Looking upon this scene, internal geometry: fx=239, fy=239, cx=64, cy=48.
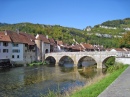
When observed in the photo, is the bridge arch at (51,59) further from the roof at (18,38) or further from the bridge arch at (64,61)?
the roof at (18,38)

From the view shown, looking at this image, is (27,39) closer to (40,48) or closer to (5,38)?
(40,48)

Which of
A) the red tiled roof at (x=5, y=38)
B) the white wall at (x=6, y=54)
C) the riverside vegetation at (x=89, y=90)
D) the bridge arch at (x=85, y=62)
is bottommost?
the riverside vegetation at (x=89, y=90)

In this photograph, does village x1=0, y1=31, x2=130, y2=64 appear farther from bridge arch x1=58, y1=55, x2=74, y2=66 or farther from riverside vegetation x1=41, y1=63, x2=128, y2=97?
riverside vegetation x1=41, y1=63, x2=128, y2=97

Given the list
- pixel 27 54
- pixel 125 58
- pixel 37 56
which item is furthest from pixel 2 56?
pixel 125 58

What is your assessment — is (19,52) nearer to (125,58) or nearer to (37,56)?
(37,56)

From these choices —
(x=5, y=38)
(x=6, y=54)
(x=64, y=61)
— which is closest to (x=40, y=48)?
(x=5, y=38)

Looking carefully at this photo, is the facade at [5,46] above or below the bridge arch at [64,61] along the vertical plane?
above

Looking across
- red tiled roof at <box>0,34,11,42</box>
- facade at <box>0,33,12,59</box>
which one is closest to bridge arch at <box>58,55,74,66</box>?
facade at <box>0,33,12,59</box>

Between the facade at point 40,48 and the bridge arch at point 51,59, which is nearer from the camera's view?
the facade at point 40,48

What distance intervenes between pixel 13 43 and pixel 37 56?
36.1 ft

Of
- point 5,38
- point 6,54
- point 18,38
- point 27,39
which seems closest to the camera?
point 6,54

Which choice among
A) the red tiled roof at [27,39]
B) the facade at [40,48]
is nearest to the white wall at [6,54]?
the red tiled roof at [27,39]

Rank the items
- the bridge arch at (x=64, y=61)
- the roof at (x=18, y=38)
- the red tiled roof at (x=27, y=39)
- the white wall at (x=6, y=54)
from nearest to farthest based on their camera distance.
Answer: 1. the white wall at (x=6, y=54)
2. the roof at (x=18, y=38)
3. the red tiled roof at (x=27, y=39)
4. the bridge arch at (x=64, y=61)

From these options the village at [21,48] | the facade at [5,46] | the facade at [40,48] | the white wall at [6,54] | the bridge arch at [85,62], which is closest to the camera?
the white wall at [6,54]
